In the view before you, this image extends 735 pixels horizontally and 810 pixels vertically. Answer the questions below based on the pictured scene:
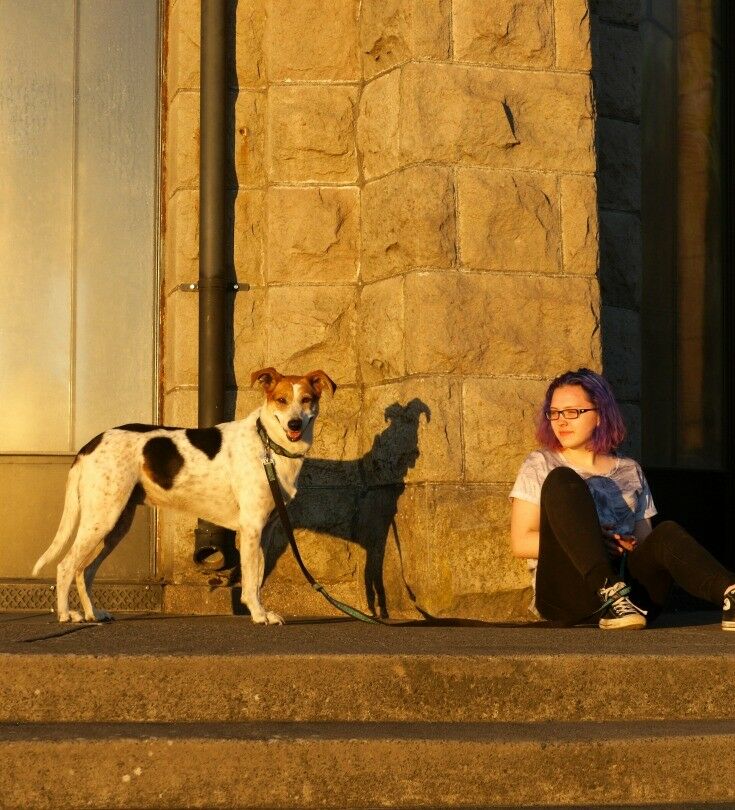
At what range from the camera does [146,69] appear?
7762 millimetres

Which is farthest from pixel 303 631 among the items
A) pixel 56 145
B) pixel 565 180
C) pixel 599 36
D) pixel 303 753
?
pixel 599 36

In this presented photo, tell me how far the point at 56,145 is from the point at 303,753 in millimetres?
4609

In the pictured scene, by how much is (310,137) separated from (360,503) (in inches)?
74.2

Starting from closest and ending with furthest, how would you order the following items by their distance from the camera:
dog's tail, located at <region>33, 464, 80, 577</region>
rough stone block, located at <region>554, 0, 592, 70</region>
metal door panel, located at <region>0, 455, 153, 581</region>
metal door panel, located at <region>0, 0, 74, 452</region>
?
dog's tail, located at <region>33, 464, 80, 577</region> → rough stone block, located at <region>554, 0, 592, 70</region> → metal door panel, located at <region>0, 455, 153, 581</region> → metal door panel, located at <region>0, 0, 74, 452</region>

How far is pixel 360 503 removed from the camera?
7.22 meters

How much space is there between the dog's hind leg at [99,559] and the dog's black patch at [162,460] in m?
0.17

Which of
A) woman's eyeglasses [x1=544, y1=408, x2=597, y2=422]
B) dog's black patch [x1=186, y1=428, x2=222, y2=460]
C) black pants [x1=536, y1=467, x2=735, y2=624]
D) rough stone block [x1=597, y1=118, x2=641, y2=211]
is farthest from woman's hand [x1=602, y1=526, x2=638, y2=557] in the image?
rough stone block [x1=597, y1=118, x2=641, y2=211]

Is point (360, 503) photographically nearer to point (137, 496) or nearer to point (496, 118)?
point (137, 496)

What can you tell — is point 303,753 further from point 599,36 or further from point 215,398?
point 599,36

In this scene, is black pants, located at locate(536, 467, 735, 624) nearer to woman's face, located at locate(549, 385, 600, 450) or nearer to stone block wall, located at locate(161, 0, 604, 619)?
woman's face, located at locate(549, 385, 600, 450)

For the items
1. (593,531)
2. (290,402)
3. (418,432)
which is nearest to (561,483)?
(593,531)

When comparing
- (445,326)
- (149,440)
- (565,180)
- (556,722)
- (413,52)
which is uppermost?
(413,52)

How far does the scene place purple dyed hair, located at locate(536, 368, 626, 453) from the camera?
635 cm

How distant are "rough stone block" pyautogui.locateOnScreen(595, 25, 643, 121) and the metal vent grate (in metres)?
3.54
